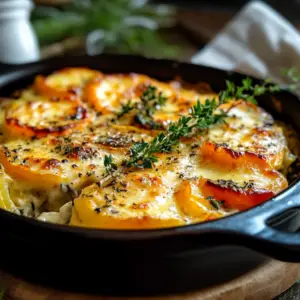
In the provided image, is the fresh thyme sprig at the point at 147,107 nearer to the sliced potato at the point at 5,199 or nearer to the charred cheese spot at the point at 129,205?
the charred cheese spot at the point at 129,205

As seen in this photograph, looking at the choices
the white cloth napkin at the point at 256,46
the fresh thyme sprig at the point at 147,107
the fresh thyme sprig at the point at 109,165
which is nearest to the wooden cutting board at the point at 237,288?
the fresh thyme sprig at the point at 109,165

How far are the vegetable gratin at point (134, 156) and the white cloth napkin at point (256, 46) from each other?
85 centimetres

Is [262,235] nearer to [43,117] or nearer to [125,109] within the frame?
[125,109]

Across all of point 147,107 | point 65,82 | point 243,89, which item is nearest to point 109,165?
point 147,107

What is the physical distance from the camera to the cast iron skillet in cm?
149

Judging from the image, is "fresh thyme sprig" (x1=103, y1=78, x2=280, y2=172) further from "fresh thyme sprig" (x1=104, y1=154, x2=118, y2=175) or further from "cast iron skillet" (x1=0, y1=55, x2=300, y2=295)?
"cast iron skillet" (x1=0, y1=55, x2=300, y2=295)

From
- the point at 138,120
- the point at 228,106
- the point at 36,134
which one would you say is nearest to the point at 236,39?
the point at 228,106

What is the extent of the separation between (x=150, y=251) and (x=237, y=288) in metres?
0.40

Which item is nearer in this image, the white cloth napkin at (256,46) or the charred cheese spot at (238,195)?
the charred cheese spot at (238,195)

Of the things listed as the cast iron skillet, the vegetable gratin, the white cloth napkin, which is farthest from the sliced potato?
the white cloth napkin

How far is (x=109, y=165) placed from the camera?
196cm

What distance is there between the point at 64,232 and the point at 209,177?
2.12ft

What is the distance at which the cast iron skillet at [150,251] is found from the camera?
4.88 ft

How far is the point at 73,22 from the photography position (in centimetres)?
444
